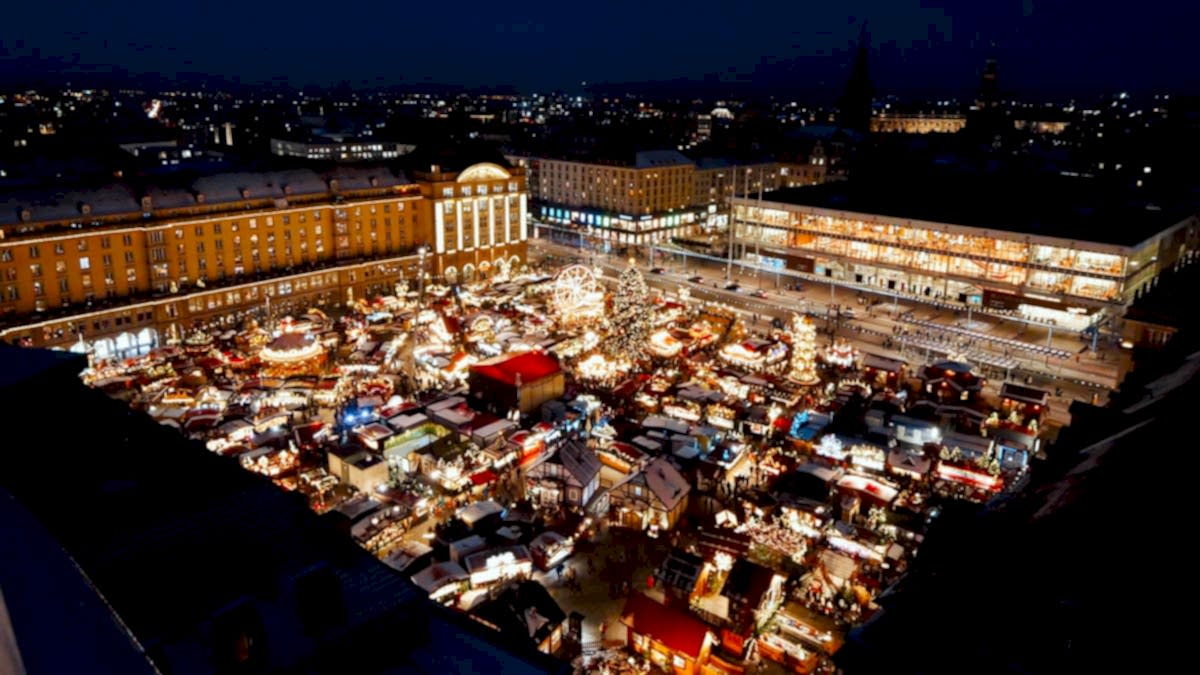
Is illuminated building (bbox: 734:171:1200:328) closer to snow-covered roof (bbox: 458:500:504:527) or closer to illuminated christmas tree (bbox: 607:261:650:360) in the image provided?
illuminated christmas tree (bbox: 607:261:650:360)

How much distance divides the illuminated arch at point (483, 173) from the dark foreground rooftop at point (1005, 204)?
31766 millimetres

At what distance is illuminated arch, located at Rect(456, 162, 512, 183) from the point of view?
78938 millimetres

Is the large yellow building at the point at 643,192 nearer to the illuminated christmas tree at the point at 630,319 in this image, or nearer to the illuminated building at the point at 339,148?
the illuminated building at the point at 339,148

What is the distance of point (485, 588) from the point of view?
2827cm

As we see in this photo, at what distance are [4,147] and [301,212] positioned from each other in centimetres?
10690

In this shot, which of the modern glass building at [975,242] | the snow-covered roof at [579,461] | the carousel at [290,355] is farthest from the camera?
the modern glass building at [975,242]

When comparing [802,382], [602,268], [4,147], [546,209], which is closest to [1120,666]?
[802,382]

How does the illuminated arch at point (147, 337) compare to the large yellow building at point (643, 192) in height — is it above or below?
below

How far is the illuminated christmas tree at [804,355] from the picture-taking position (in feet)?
159

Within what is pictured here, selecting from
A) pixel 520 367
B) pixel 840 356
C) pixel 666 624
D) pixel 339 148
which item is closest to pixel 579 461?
pixel 666 624

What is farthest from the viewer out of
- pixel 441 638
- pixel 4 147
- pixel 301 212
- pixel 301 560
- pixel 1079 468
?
pixel 4 147

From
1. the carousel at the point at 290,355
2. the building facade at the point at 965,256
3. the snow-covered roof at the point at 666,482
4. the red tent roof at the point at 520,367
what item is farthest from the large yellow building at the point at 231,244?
the snow-covered roof at the point at 666,482

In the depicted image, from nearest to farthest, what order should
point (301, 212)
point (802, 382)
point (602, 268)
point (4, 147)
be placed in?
point (802, 382)
point (301, 212)
point (602, 268)
point (4, 147)

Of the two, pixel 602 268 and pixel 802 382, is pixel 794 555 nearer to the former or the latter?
pixel 802 382
